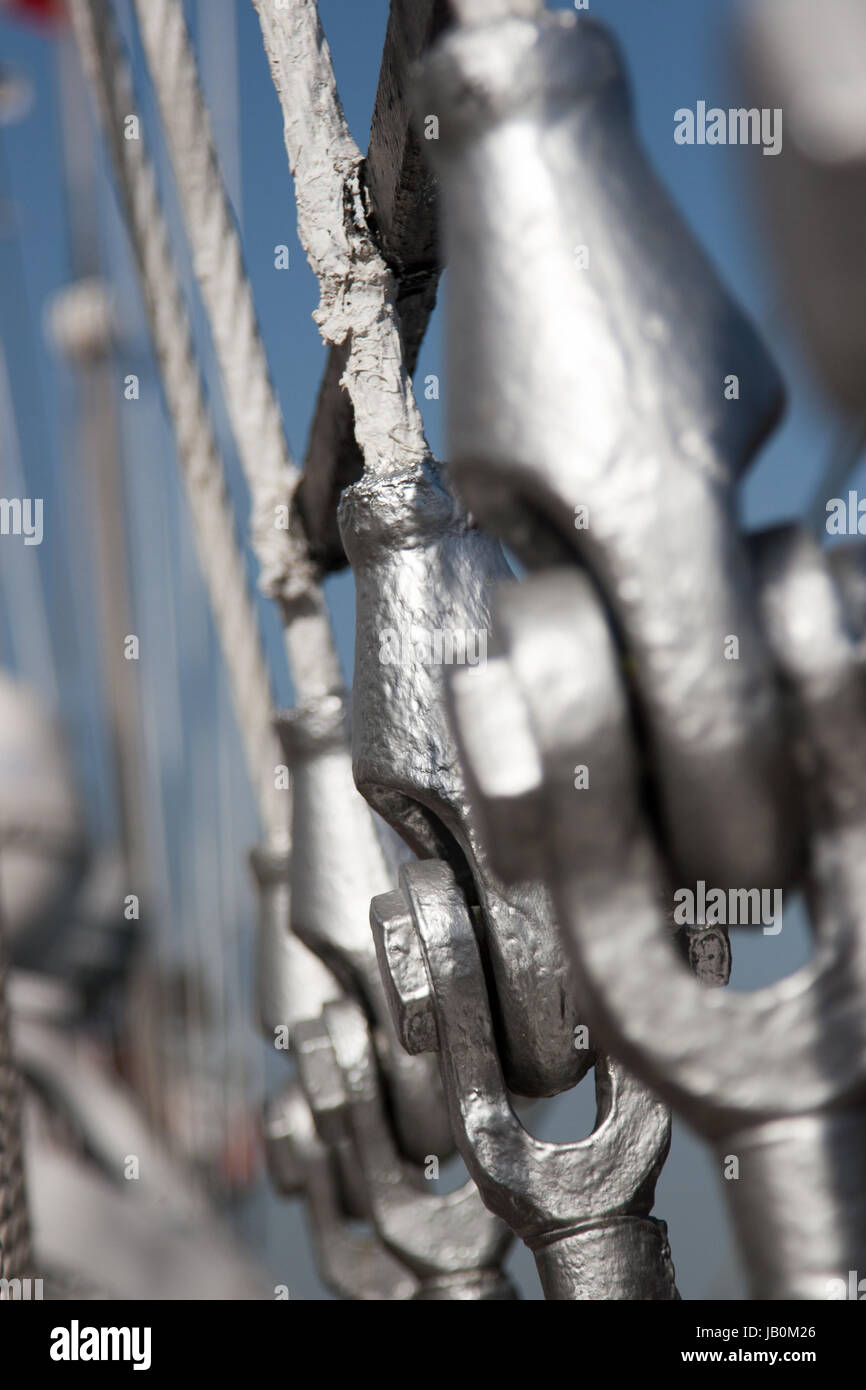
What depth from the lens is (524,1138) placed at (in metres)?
0.40

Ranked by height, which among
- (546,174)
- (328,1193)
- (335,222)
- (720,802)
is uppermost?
(335,222)

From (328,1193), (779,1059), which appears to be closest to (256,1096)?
(328,1193)

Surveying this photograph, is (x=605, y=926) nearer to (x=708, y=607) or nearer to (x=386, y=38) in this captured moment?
(x=708, y=607)

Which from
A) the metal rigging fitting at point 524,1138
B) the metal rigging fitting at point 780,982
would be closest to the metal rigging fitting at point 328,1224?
the metal rigging fitting at point 524,1138

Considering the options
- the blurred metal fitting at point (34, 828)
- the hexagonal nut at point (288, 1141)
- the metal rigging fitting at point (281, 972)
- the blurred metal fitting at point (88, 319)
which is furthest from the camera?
the blurred metal fitting at point (88, 319)

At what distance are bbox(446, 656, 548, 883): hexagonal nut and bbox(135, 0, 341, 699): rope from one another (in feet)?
1.45

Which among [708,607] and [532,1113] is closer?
[708,607]

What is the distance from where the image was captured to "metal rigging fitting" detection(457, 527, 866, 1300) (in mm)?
220

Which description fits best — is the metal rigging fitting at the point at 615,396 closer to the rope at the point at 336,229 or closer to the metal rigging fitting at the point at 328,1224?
the rope at the point at 336,229

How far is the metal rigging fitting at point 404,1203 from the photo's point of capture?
2.03ft

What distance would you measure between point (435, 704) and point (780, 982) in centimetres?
18

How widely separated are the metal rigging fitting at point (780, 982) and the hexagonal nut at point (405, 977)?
156mm

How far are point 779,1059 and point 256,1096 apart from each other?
2.23 meters

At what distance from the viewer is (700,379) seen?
→ 0.76 ft
